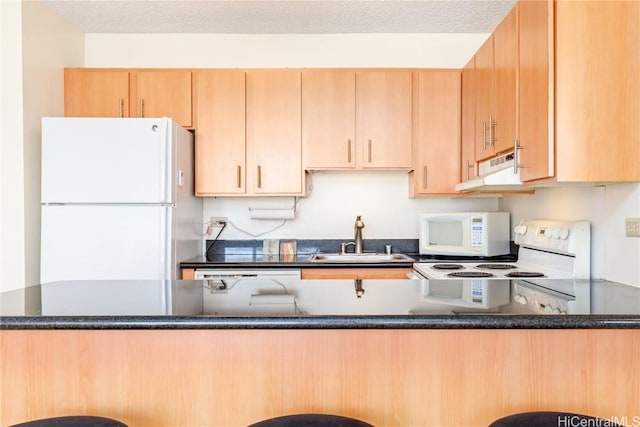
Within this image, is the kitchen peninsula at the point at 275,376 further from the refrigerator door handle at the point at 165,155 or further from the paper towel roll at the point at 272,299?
the refrigerator door handle at the point at 165,155

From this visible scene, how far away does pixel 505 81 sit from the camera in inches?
82.3

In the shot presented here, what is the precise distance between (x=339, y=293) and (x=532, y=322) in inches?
20.9

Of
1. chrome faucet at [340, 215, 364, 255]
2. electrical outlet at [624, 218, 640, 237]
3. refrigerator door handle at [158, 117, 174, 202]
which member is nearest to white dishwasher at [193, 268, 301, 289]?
refrigerator door handle at [158, 117, 174, 202]

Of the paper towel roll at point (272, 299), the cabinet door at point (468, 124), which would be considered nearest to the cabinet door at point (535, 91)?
the cabinet door at point (468, 124)

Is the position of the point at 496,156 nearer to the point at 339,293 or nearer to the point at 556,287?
the point at 556,287

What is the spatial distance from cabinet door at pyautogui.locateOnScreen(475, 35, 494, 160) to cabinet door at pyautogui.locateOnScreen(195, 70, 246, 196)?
1512mm

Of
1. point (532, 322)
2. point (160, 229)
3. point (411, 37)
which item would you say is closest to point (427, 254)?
point (411, 37)

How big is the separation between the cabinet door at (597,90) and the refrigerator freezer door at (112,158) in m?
1.99

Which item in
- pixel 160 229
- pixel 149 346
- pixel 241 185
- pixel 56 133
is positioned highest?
pixel 56 133

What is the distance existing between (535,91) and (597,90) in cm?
22

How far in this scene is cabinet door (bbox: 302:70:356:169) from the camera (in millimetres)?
2869

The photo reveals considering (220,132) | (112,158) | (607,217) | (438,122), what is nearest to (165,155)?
(112,158)

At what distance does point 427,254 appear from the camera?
3012 millimetres

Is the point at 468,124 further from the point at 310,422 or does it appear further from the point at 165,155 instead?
the point at 310,422
